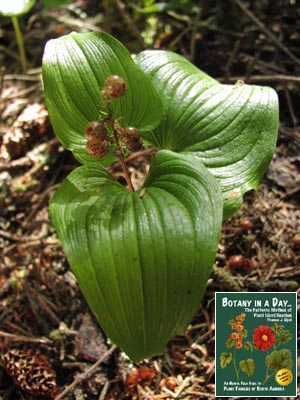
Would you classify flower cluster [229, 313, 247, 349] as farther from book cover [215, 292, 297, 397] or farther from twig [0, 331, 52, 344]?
twig [0, 331, 52, 344]

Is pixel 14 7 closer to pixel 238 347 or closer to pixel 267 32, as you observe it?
pixel 267 32

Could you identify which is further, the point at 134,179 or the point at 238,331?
the point at 134,179

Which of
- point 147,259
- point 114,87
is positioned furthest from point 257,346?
A: point 114,87

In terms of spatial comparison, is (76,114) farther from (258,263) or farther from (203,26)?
(203,26)

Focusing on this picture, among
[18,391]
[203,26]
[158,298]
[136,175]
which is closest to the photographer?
[158,298]

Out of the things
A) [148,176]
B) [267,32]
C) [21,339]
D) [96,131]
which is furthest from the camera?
[267,32]

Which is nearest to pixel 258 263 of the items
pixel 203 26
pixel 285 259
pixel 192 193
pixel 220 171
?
pixel 285 259

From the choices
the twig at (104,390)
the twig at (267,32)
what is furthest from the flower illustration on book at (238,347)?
the twig at (267,32)
